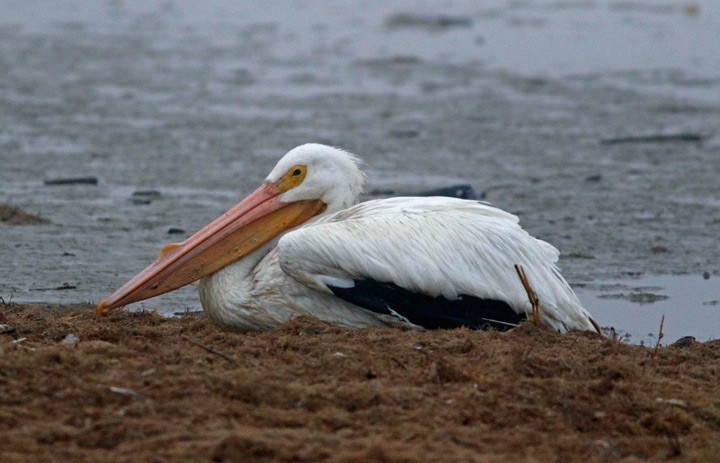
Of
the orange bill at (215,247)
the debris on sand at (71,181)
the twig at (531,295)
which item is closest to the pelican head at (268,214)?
the orange bill at (215,247)

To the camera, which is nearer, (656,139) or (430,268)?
(430,268)

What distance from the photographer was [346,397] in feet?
16.6

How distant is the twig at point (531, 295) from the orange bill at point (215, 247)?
1.50 meters

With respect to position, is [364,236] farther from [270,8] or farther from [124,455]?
[270,8]

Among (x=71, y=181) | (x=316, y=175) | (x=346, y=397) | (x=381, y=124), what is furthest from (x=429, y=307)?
(x=381, y=124)

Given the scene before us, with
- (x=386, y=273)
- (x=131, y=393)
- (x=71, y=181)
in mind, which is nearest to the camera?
(x=131, y=393)

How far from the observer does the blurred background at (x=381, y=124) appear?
9.32m

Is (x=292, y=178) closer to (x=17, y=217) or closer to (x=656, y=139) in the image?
(x=17, y=217)

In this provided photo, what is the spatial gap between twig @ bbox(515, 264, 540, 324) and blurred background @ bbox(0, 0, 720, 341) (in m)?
1.46

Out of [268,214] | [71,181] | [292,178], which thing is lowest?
[71,181]

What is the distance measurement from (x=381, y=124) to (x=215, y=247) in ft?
23.9

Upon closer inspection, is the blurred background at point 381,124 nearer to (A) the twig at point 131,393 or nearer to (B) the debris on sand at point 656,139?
(B) the debris on sand at point 656,139

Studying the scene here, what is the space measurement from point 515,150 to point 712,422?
8094 mm

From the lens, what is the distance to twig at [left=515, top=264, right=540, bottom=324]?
6297 mm
